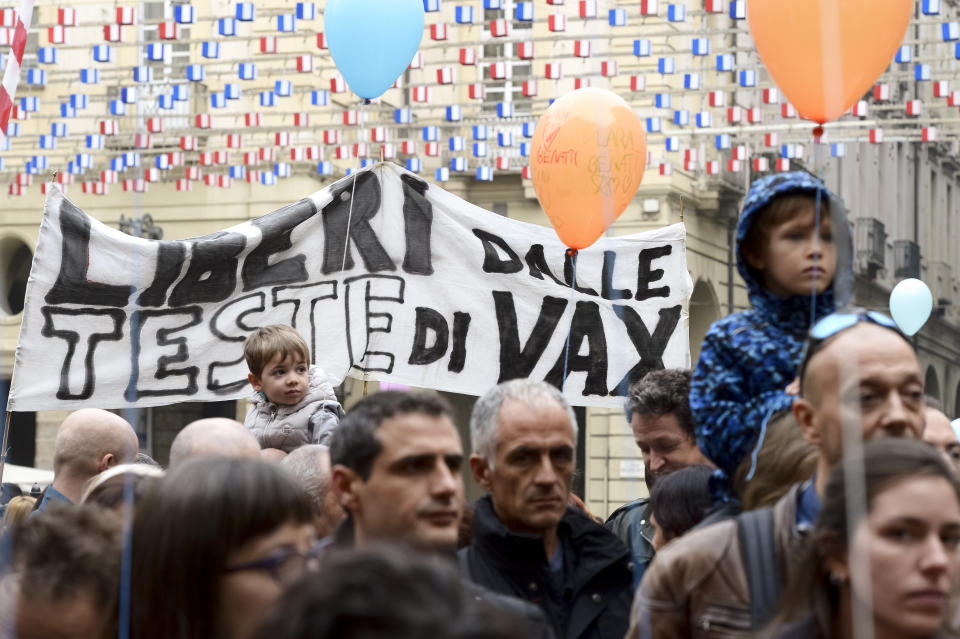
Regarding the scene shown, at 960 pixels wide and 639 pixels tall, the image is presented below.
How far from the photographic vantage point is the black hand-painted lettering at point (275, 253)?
7.56 metres

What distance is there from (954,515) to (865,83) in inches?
132

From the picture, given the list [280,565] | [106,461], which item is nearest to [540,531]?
[280,565]

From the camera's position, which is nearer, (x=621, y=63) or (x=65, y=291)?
(x=65, y=291)

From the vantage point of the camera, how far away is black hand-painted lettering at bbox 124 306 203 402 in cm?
720

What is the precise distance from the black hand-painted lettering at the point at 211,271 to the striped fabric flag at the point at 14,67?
6.99 feet

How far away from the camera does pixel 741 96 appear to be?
24328 millimetres

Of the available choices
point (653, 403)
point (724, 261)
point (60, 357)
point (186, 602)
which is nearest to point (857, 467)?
point (186, 602)

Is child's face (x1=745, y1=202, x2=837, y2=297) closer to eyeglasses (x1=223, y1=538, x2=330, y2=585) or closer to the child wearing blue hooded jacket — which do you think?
the child wearing blue hooded jacket

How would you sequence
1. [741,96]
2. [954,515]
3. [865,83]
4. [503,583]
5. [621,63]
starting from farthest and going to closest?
[741,96]
[621,63]
[865,83]
[503,583]
[954,515]

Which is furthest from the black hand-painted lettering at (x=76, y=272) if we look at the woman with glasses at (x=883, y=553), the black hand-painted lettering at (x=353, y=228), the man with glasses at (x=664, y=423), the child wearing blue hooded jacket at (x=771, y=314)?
the woman with glasses at (x=883, y=553)

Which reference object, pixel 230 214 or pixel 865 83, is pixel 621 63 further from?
pixel 865 83

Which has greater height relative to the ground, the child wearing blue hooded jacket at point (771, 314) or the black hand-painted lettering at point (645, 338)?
the child wearing blue hooded jacket at point (771, 314)

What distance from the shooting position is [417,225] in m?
7.86

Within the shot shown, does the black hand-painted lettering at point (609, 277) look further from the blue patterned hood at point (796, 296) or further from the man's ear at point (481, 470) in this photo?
the blue patterned hood at point (796, 296)
